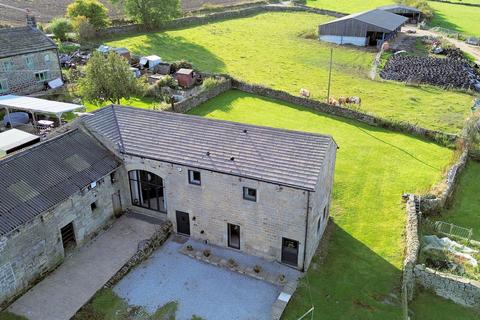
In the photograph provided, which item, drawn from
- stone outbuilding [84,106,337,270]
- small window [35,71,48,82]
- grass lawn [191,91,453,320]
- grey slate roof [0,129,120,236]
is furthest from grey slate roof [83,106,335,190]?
small window [35,71,48,82]

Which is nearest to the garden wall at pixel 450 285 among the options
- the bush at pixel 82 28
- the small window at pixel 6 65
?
the small window at pixel 6 65

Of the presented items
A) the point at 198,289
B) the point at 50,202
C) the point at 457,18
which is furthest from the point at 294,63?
the point at 457,18

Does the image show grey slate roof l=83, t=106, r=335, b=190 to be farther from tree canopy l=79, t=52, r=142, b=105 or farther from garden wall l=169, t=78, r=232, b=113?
garden wall l=169, t=78, r=232, b=113

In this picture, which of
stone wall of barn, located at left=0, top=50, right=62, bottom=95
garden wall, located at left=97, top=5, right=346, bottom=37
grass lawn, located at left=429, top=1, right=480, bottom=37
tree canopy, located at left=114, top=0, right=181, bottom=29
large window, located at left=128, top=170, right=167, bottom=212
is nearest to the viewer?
large window, located at left=128, top=170, right=167, bottom=212

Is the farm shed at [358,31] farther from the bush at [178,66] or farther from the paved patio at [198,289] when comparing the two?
the paved patio at [198,289]

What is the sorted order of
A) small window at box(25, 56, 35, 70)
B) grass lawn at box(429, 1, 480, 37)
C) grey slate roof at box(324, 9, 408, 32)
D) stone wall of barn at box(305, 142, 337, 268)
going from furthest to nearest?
grass lawn at box(429, 1, 480, 37)
grey slate roof at box(324, 9, 408, 32)
small window at box(25, 56, 35, 70)
stone wall of barn at box(305, 142, 337, 268)

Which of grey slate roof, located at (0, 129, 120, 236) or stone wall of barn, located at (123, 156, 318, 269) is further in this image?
stone wall of barn, located at (123, 156, 318, 269)
